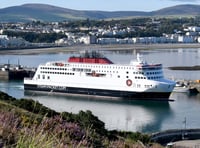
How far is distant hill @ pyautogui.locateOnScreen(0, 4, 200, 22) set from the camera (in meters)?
97.1

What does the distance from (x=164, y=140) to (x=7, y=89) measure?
29.2 ft

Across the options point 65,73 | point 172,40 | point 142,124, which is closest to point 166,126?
point 142,124

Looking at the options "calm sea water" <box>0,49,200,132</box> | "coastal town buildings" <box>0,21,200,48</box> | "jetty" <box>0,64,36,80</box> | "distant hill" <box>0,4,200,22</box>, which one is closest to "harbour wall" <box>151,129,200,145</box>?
"calm sea water" <box>0,49,200,132</box>

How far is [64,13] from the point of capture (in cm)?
10419

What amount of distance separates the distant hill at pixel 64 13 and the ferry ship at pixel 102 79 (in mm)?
77246

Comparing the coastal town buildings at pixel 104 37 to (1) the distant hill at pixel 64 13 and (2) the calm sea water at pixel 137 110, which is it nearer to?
(2) the calm sea water at pixel 137 110

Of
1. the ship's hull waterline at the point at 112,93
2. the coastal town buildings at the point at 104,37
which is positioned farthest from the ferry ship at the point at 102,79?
the coastal town buildings at the point at 104,37

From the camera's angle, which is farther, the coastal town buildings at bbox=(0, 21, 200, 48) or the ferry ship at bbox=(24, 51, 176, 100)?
the coastal town buildings at bbox=(0, 21, 200, 48)

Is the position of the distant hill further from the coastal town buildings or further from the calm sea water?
the calm sea water

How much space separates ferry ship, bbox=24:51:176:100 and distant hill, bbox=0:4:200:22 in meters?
77.2

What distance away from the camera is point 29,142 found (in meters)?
1.30

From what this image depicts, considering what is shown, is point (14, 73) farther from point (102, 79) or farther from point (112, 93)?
point (112, 93)

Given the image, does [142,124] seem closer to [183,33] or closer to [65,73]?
[65,73]

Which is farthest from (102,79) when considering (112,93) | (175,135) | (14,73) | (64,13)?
(64,13)
